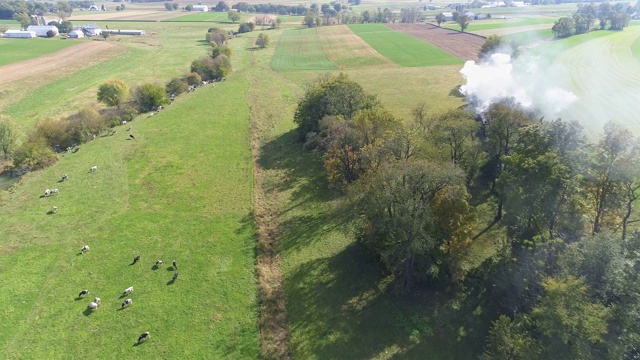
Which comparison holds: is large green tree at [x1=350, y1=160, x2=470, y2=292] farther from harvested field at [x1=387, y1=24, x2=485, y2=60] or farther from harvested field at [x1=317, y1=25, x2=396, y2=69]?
harvested field at [x1=387, y1=24, x2=485, y2=60]

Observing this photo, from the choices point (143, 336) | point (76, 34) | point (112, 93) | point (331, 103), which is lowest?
point (143, 336)

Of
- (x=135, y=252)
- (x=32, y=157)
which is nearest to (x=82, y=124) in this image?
(x=32, y=157)

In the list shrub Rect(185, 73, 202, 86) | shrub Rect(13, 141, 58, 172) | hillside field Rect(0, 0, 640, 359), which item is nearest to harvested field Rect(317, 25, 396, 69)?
hillside field Rect(0, 0, 640, 359)

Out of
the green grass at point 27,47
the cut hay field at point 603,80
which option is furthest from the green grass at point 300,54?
the green grass at point 27,47

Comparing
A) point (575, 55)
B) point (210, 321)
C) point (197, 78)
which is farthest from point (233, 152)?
point (575, 55)

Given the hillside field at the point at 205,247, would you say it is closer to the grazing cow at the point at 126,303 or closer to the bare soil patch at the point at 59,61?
the grazing cow at the point at 126,303

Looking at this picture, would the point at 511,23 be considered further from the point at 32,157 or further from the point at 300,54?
the point at 32,157

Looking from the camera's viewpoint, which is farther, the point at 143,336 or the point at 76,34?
the point at 76,34

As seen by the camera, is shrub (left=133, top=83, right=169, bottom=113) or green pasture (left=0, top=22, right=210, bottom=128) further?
green pasture (left=0, top=22, right=210, bottom=128)
